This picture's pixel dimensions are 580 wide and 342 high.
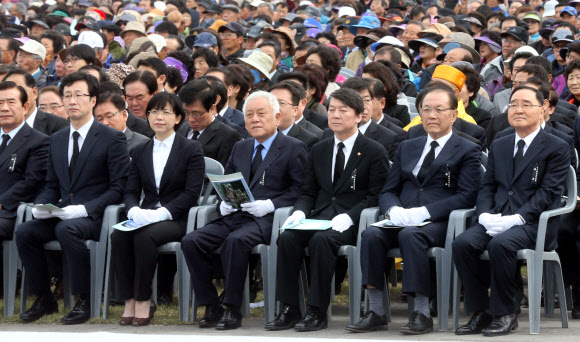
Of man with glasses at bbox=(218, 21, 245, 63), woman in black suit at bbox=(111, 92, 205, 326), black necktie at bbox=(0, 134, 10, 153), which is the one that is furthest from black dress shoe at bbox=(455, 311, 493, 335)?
man with glasses at bbox=(218, 21, 245, 63)

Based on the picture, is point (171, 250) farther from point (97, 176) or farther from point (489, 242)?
point (489, 242)

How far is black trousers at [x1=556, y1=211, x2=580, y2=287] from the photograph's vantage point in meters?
7.05

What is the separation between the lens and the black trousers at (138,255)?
6906 mm

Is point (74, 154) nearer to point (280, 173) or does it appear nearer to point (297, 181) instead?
point (280, 173)

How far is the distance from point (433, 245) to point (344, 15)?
11870 mm

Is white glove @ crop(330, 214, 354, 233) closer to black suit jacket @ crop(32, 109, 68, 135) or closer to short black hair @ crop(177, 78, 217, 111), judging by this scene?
short black hair @ crop(177, 78, 217, 111)

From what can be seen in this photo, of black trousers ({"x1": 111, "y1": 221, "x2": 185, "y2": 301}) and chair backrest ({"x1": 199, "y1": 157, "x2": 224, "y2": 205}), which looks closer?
black trousers ({"x1": 111, "y1": 221, "x2": 185, "y2": 301})

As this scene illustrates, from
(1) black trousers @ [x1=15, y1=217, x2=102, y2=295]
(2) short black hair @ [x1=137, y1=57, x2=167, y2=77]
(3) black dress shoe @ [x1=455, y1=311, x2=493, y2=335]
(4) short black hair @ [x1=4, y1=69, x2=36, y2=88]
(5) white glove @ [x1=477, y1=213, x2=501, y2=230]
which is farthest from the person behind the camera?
(2) short black hair @ [x1=137, y1=57, x2=167, y2=77]

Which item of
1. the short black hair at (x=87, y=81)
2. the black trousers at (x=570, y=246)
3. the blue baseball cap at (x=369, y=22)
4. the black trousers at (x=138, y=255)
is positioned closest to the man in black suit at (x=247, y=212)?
the black trousers at (x=138, y=255)

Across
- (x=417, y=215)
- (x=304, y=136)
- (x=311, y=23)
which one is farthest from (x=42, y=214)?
(x=311, y=23)

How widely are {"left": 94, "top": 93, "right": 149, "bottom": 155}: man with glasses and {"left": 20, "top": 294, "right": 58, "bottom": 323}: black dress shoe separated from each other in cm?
150

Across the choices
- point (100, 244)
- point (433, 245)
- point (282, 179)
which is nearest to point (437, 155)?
point (433, 245)

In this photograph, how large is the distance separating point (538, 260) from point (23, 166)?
412 cm

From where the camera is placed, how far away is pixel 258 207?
705 cm
